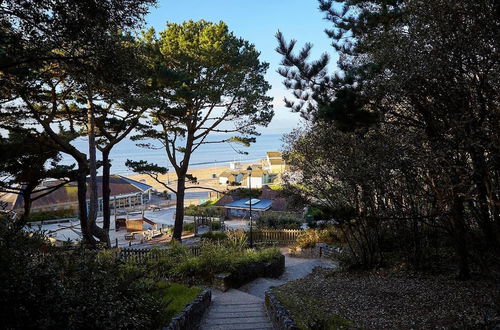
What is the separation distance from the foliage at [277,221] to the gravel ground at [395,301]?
39.7 feet

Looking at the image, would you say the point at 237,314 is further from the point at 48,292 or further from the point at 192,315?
the point at 48,292

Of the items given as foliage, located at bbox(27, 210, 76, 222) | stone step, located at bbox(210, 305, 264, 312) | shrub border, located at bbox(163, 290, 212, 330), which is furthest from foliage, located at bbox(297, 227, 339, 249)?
foliage, located at bbox(27, 210, 76, 222)

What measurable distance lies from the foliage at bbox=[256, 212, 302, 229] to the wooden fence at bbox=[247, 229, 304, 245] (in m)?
1.98

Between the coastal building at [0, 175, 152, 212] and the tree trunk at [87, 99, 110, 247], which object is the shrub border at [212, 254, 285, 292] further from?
the coastal building at [0, 175, 152, 212]

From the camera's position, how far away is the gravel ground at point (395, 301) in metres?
5.15

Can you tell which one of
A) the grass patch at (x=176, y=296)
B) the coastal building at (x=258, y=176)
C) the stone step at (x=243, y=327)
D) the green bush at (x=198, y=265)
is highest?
the coastal building at (x=258, y=176)

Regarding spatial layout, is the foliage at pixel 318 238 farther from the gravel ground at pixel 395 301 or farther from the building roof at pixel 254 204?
the gravel ground at pixel 395 301

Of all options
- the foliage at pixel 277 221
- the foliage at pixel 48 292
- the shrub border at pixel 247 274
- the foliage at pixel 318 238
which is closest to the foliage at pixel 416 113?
the shrub border at pixel 247 274

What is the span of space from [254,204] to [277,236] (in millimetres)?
5494

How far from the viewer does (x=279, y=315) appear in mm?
5898

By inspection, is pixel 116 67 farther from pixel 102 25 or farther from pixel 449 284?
pixel 449 284

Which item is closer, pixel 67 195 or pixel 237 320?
pixel 237 320

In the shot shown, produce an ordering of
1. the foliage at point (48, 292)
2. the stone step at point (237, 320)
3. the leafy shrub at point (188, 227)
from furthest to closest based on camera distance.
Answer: the leafy shrub at point (188, 227) < the stone step at point (237, 320) < the foliage at point (48, 292)

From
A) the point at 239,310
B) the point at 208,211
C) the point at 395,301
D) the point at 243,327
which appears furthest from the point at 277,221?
the point at 243,327
